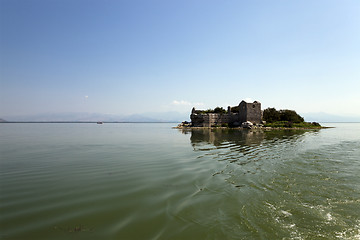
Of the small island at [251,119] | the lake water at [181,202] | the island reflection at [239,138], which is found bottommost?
the lake water at [181,202]

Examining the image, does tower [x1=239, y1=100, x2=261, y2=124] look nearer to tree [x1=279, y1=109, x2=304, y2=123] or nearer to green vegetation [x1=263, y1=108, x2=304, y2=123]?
green vegetation [x1=263, y1=108, x2=304, y2=123]

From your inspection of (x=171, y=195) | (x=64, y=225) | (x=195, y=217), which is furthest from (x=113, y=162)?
(x=195, y=217)

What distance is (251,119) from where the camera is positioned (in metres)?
61.7

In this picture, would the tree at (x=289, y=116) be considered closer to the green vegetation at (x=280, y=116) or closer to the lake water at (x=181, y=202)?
the green vegetation at (x=280, y=116)

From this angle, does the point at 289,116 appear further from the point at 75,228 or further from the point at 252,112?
the point at 75,228

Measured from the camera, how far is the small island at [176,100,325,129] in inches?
2424

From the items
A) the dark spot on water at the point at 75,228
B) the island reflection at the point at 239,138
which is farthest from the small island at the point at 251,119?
the dark spot on water at the point at 75,228

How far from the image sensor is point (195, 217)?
4441 mm

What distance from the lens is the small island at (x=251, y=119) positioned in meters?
61.6

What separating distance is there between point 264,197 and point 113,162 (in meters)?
8.35

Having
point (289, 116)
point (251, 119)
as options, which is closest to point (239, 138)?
point (251, 119)

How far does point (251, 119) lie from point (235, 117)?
721cm

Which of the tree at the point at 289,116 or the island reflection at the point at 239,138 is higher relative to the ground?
the tree at the point at 289,116

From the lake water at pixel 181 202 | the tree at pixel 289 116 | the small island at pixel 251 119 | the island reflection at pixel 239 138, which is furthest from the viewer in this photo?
the tree at pixel 289 116
